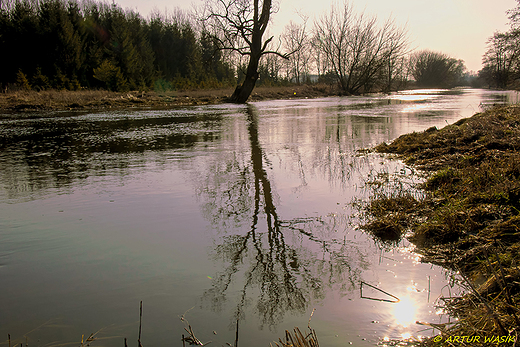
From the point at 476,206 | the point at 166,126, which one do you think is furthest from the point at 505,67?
the point at 476,206

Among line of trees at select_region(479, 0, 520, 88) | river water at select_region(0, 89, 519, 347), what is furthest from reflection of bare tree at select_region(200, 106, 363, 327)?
line of trees at select_region(479, 0, 520, 88)

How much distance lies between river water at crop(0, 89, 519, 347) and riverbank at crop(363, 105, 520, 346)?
194 millimetres

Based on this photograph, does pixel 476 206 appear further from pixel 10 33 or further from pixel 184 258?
pixel 10 33

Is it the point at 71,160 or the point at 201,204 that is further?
the point at 71,160

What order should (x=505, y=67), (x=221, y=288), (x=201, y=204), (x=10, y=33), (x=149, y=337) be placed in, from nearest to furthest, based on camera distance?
(x=149, y=337), (x=221, y=288), (x=201, y=204), (x=10, y=33), (x=505, y=67)

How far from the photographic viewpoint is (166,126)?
11438 millimetres

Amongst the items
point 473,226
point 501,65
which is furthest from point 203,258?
point 501,65

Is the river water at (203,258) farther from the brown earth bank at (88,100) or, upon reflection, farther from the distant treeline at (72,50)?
the distant treeline at (72,50)

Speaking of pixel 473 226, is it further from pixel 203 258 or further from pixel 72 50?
pixel 72 50

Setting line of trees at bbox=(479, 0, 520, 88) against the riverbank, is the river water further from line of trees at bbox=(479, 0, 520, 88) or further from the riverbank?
line of trees at bbox=(479, 0, 520, 88)

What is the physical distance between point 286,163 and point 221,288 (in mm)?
3734

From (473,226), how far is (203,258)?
229 centimetres

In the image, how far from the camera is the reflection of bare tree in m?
2.14

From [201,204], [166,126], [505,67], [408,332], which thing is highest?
[505,67]
